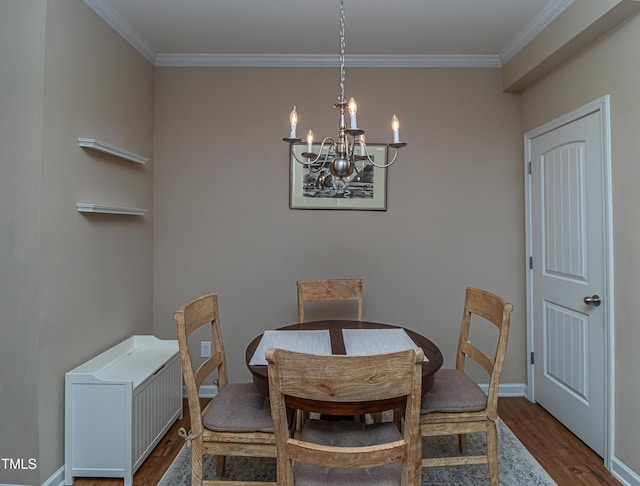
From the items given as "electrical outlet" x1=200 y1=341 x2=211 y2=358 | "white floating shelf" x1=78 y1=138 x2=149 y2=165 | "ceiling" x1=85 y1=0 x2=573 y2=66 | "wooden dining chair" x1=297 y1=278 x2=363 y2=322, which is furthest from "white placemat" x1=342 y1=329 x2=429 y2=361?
"ceiling" x1=85 y1=0 x2=573 y2=66

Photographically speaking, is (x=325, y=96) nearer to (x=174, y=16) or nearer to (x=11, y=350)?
(x=174, y=16)

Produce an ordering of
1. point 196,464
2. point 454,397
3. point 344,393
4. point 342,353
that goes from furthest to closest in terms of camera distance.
Result: point 454,397
point 342,353
point 196,464
point 344,393

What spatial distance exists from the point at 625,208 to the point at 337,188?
69.3 inches

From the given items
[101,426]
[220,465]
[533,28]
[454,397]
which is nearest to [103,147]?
[101,426]

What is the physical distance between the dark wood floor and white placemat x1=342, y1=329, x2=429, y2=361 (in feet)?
3.52

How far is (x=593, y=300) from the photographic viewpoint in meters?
2.13

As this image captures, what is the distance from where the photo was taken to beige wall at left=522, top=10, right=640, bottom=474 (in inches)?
72.6

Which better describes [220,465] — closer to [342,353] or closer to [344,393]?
[342,353]

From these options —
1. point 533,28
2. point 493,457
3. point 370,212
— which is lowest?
point 493,457

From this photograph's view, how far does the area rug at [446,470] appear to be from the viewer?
1908mm

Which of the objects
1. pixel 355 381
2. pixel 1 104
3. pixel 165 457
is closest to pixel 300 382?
pixel 355 381

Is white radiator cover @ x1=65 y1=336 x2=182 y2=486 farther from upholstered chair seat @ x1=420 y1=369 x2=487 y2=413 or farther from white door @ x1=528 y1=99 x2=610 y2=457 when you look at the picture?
white door @ x1=528 y1=99 x2=610 y2=457

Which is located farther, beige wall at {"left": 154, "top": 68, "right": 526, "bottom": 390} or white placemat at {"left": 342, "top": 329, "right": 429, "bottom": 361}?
beige wall at {"left": 154, "top": 68, "right": 526, "bottom": 390}

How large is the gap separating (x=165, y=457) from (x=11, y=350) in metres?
0.98
